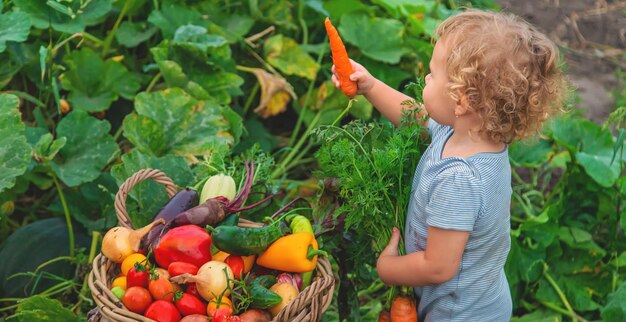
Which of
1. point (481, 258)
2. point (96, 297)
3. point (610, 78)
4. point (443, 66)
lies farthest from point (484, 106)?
point (610, 78)

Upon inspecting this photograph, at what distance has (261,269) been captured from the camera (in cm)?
232

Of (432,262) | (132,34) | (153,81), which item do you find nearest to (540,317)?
(432,262)

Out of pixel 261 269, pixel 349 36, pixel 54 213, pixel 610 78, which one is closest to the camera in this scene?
pixel 261 269

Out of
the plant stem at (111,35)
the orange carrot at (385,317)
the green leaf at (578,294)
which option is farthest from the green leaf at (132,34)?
the green leaf at (578,294)

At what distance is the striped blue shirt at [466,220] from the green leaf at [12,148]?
3.76ft

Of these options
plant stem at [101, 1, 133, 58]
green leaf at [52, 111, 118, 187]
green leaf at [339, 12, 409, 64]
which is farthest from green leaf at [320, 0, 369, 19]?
green leaf at [52, 111, 118, 187]

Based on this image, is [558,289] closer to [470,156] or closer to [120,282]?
[470,156]

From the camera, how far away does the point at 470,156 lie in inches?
81.2

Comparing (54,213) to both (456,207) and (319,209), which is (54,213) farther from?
(456,207)

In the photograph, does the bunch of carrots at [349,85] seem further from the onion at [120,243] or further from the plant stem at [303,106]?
the plant stem at [303,106]

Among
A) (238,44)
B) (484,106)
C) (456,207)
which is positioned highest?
(484,106)

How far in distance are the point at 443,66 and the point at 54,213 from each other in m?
1.78

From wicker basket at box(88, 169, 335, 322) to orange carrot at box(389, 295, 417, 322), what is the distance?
0.21 m

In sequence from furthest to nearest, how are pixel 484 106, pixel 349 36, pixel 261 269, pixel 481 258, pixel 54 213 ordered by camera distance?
1. pixel 349 36
2. pixel 54 213
3. pixel 261 269
4. pixel 481 258
5. pixel 484 106
